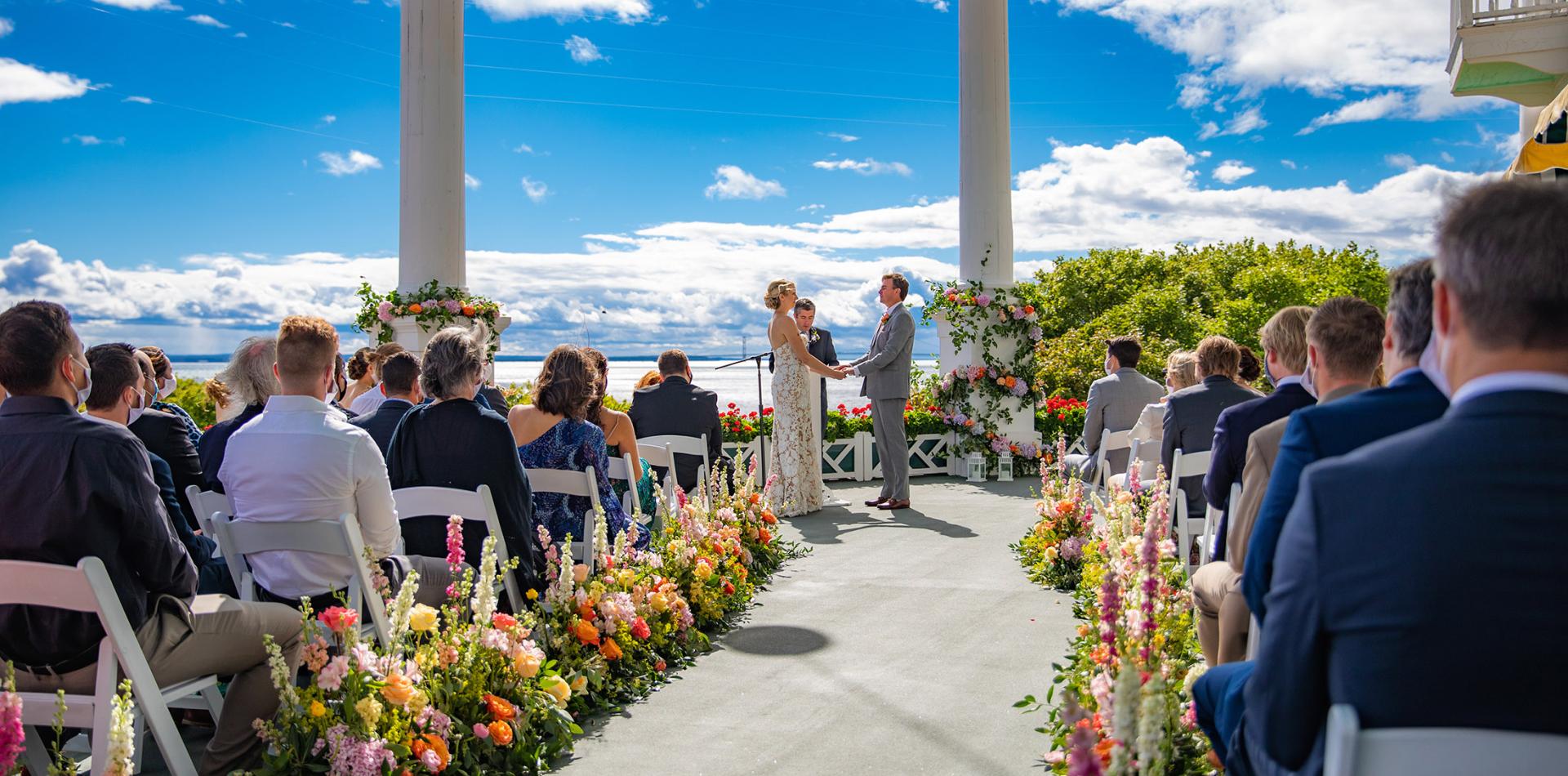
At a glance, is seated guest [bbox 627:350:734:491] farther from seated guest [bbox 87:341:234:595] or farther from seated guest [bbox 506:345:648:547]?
seated guest [bbox 87:341:234:595]

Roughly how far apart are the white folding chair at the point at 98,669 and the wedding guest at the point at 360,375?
397 cm

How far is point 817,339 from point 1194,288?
1375 inches

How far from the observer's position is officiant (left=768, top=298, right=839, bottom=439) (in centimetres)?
1189

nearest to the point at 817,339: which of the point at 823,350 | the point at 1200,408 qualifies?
the point at 823,350

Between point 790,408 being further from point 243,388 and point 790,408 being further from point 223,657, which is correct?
point 223,657

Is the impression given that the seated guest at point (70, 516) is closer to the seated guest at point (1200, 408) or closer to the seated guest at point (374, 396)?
the seated guest at point (374, 396)

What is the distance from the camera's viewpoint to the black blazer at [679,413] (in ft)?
25.0

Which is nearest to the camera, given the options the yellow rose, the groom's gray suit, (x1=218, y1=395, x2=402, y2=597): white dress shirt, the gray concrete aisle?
the yellow rose

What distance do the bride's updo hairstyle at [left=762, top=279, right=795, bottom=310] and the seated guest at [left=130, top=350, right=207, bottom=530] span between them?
5370 millimetres

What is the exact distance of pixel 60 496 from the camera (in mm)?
2889

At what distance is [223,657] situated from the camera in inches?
128

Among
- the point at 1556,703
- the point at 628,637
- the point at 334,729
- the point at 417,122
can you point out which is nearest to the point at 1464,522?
the point at 1556,703

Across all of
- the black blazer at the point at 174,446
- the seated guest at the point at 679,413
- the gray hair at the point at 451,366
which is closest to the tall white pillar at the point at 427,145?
the seated guest at the point at 679,413

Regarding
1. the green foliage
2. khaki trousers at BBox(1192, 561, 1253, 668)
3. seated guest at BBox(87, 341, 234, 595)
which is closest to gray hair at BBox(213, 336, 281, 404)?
seated guest at BBox(87, 341, 234, 595)
